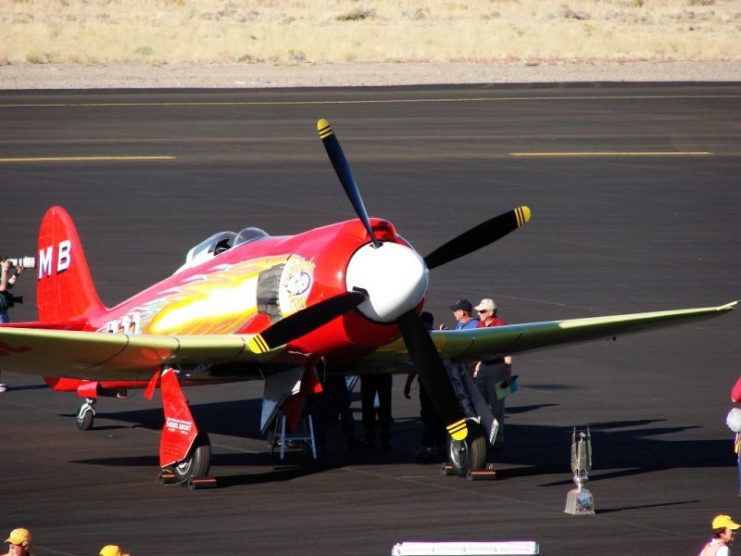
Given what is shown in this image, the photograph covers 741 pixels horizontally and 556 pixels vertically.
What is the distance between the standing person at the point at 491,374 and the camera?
18.8 metres

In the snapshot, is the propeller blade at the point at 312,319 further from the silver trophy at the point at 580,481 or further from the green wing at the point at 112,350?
the silver trophy at the point at 580,481

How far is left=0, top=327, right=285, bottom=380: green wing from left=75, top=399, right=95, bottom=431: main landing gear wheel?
8.25 ft

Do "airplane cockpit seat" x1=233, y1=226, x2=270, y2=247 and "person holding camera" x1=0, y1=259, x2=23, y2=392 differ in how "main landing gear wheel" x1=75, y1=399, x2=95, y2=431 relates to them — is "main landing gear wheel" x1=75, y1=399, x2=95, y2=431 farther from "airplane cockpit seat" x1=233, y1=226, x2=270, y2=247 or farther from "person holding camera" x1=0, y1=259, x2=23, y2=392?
"airplane cockpit seat" x1=233, y1=226, x2=270, y2=247

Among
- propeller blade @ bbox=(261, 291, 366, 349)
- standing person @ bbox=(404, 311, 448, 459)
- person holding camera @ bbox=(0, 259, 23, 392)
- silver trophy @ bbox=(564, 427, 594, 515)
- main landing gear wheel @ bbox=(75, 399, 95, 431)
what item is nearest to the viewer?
silver trophy @ bbox=(564, 427, 594, 515)

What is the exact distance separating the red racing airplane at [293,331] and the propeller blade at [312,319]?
0.03ft

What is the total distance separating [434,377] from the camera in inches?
656

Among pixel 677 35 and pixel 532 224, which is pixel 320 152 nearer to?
pixel 532 224

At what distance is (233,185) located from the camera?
135 feet

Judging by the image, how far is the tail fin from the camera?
68.0 ft

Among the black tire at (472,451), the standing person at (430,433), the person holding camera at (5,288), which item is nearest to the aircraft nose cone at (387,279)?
the black tire at (472,451)

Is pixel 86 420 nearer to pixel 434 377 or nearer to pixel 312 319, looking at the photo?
pixel 312 319

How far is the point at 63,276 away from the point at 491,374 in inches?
240

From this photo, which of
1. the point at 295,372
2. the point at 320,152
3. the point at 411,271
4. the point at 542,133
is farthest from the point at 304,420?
the point at 542,133

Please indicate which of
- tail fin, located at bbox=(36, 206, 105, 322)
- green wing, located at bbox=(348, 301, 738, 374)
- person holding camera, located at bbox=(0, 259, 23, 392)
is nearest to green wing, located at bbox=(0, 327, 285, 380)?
green wing, located at bbox=(348, 301, 738, 374)
